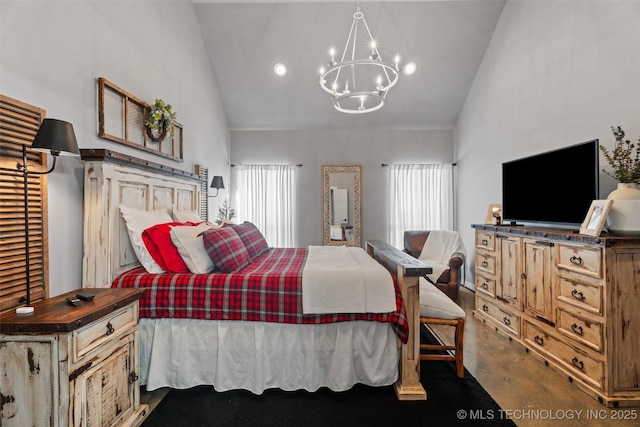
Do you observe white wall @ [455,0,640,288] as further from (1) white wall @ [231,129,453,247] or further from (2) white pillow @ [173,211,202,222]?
(2) white pillow @ [173,211,202,222]

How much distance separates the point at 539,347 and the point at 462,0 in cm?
406

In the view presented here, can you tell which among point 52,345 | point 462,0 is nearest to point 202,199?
point 52,345

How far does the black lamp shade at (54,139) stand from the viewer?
1.53 meters

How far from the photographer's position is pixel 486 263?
11.1ft

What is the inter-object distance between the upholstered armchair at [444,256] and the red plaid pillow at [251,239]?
7.92ft

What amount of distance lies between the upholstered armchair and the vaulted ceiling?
77.6 inches

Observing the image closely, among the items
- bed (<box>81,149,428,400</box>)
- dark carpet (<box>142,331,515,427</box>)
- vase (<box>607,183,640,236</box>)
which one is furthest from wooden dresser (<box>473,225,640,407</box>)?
bed (<box>81,149,428,400</box>)

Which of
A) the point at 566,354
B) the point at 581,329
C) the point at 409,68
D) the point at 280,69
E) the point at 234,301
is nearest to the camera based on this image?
the point at 234,301

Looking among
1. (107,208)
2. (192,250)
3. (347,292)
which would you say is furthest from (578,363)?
(107,208)

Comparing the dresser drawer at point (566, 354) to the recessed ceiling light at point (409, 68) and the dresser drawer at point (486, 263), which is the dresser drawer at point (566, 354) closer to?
the dresser drawer at point (486, 263)

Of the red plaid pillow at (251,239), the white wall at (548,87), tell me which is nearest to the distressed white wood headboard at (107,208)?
the red plaid pillow at (251,239)

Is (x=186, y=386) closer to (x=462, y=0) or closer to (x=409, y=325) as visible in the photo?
(x=409, y=325)

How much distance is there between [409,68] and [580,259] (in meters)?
3.32

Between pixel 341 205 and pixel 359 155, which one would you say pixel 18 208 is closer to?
pixel 341 205
